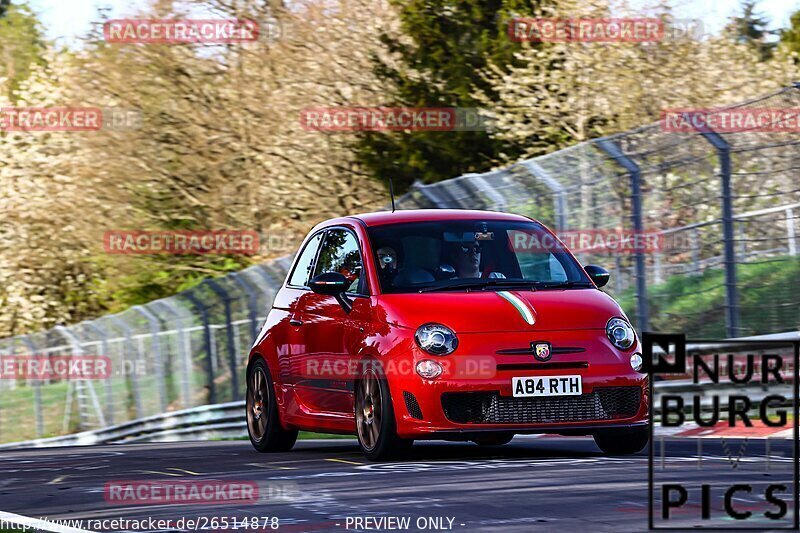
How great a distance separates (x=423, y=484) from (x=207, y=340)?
1324cm

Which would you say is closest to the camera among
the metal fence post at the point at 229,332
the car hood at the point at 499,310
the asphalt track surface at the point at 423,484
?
the asphalt track surface at the point at 423,484

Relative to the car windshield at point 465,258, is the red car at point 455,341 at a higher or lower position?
lower

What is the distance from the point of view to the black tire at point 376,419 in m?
10.4

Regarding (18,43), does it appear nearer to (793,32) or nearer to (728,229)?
(793,32)

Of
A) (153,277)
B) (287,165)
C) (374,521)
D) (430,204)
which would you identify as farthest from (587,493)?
(153,277)

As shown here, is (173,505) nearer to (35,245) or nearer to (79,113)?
(79,113)

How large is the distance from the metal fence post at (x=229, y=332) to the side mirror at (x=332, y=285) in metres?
8.89

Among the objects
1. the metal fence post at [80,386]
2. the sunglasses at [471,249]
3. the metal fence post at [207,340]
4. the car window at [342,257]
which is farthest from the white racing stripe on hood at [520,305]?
the metal fence post at [80,386]

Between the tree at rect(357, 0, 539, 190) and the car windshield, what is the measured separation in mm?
24624

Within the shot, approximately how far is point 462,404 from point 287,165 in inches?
1040

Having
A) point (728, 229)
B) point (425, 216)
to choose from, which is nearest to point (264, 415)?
point (425, 216)

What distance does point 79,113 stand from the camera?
3938cm

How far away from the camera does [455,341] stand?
1026cm

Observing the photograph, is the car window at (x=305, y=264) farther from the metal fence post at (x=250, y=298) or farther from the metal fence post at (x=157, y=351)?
the metal fence post at (x=157, y=351)
